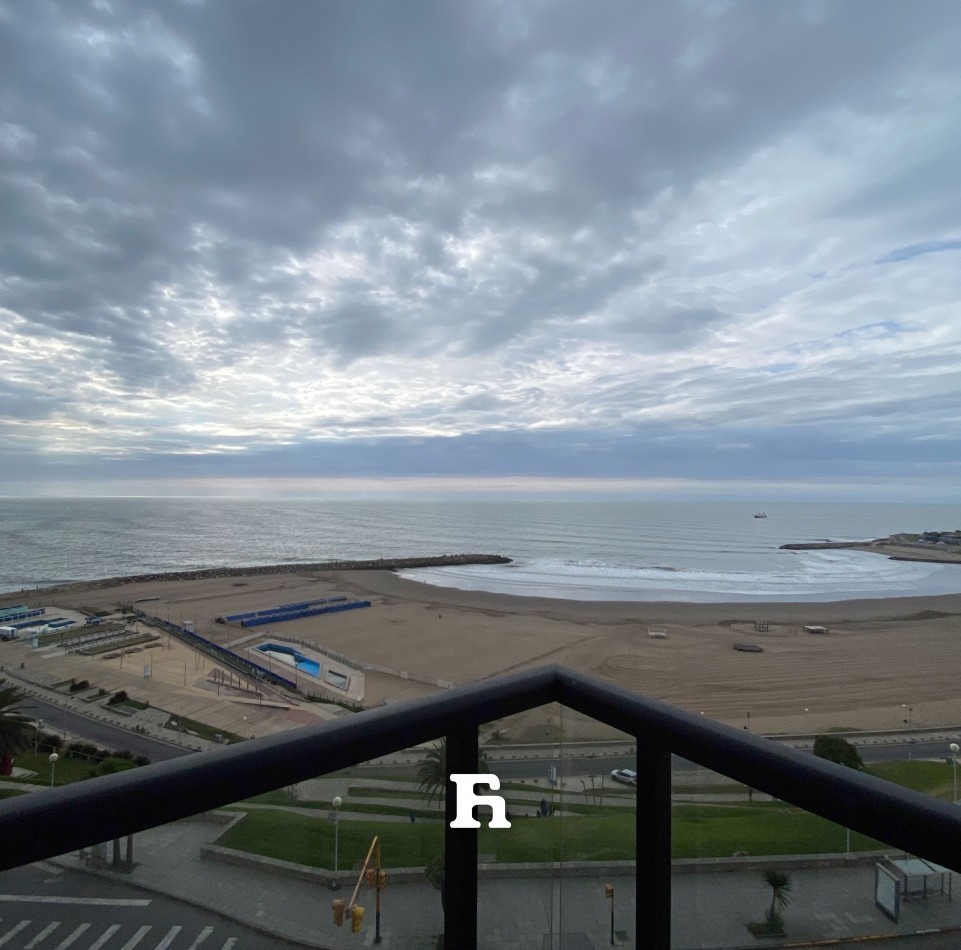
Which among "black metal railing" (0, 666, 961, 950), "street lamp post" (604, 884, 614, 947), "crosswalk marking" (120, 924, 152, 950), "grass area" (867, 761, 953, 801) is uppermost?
"black metal railing" (0, 666, 961, 950)

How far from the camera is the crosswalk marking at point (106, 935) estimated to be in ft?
2.82

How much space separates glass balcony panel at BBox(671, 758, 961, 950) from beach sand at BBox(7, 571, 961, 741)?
1294cm

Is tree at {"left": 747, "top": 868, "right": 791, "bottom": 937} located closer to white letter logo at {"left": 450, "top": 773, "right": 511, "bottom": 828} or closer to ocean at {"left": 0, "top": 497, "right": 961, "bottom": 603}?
white letter logo at {"left": 450, "top": 773, "right": 511, "bottom": 828}

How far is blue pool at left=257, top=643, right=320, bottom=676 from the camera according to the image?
17.1m

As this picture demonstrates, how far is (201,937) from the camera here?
3.02 feet

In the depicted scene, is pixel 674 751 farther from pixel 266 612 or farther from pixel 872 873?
pixel 266 612

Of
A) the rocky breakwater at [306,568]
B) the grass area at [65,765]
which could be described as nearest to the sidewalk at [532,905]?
the grass area at [65,765]

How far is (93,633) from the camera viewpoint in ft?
70.0

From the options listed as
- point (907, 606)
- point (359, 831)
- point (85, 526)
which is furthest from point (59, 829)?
point (85, 526)

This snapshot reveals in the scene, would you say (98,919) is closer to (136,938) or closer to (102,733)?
(136,938)

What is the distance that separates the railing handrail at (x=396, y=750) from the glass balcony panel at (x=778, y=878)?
0.07m

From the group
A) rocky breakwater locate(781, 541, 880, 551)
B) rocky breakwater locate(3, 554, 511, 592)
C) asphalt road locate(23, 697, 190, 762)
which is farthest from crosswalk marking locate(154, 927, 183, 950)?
rocky breakwater locate(781, 541, 880, 551)

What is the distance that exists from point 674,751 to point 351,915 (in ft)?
2.18

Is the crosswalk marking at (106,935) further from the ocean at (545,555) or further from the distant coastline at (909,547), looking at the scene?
the distant coastline at (909,547)
